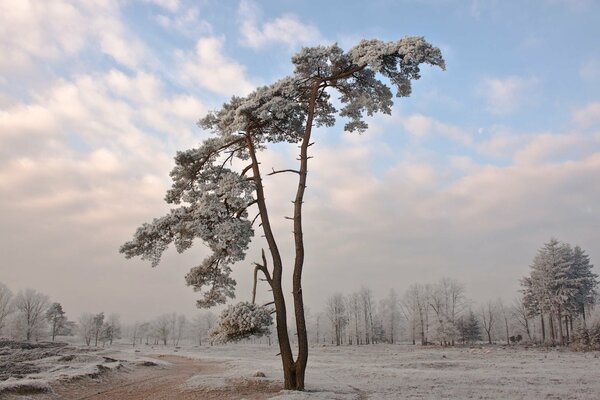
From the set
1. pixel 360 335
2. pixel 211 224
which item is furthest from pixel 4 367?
pixel 360 335

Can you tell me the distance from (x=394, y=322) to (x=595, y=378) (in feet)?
331

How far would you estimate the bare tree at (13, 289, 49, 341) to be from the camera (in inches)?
3319

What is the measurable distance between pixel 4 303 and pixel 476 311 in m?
113

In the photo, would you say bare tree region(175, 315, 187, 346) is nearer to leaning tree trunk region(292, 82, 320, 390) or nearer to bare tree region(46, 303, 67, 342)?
bare tree region(46, 303, 67, 342)

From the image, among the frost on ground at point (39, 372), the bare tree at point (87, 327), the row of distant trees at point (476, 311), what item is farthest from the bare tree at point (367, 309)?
the frost on ground at point (39, 372)

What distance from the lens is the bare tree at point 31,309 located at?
84.3 m

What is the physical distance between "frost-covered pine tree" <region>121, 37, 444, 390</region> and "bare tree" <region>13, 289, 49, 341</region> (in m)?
86.5

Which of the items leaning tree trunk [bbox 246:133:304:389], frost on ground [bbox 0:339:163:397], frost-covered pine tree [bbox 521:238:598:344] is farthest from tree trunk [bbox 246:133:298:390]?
frost-covered pine tree [bbox 521:238:598:344]

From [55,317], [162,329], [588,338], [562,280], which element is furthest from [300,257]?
[162,329]

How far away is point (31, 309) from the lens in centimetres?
8600

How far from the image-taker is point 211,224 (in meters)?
15.1

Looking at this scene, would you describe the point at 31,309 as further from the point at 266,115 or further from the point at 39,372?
the point at 266,115

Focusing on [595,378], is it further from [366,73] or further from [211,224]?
[211,224]

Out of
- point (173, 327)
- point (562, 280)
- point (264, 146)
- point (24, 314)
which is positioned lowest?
point (173, 327)
